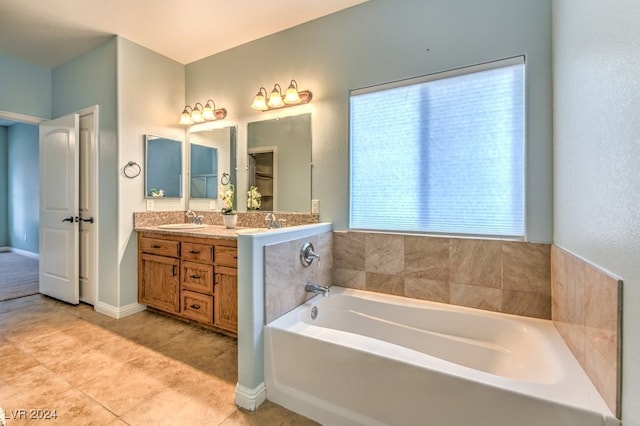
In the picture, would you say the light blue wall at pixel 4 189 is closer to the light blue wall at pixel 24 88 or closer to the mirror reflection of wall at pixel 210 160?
the light blue wall at pixel 24 88

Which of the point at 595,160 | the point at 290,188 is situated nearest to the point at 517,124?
the point at 595,160

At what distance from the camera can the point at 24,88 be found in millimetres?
3318

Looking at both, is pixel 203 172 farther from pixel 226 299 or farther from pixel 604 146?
pixel 604 146

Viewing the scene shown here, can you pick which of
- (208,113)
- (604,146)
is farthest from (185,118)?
(604,146)

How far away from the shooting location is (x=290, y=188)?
2699 millimetres

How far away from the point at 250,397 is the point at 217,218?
6.54 feet

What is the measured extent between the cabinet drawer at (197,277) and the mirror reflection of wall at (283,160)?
0.79 m

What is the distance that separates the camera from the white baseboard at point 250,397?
162 centimetres

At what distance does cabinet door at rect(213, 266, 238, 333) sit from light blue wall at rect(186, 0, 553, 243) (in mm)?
910

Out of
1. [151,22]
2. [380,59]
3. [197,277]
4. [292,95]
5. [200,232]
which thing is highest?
[151,22]

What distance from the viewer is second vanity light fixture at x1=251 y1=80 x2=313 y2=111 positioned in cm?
255

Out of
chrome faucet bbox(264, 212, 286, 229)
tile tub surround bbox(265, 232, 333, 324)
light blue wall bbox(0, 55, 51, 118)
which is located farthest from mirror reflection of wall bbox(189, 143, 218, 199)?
light blue wall bbox(0, 55, 51, 118)

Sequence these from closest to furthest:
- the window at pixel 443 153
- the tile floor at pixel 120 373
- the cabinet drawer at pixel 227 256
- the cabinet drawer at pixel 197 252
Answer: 1. the tile floor at pixel 120 373
2. the window at pixel 443 153
3. the cabinet drawer at pixel 227 256
4. the cabinet drawer at pixel 197 252

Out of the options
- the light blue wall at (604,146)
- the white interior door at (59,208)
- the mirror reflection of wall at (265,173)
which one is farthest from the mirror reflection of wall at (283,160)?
the white interior door at (59,208)
